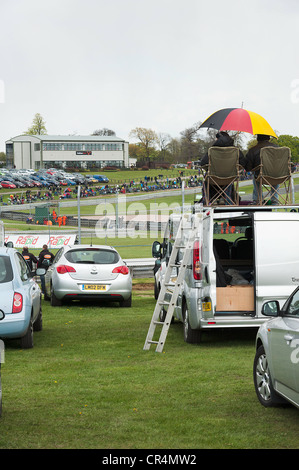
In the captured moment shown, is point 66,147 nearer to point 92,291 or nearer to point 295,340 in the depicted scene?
point 92,291

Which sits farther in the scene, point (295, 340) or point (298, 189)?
point (298, 189)

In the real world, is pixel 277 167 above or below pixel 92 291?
above

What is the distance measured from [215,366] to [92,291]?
6940 millimetres

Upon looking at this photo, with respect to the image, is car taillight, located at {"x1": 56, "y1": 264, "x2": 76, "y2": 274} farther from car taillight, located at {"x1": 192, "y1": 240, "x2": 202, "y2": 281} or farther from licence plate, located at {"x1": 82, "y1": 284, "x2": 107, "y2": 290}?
car taillight, located at {"x1": 192, "y1": 240, "x2": 202, "y2": 281}

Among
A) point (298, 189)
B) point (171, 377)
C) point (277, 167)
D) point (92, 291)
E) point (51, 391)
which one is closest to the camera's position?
point (51, 391)

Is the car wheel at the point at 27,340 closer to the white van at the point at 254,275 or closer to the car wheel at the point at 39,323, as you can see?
A: the car wheel at the point at 39,323

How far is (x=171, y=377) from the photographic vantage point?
897cm

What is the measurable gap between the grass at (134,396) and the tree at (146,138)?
478 ft

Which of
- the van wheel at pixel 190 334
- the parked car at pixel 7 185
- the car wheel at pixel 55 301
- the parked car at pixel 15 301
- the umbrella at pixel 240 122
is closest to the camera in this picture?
the parked car at pixel 15 301

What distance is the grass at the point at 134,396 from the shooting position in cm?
618

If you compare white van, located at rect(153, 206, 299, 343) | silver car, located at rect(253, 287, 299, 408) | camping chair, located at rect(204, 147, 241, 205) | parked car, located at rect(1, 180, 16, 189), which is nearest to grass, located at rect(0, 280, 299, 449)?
silver car, located at rect(253, 287, 299, 408)

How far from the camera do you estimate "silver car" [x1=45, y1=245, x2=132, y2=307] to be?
16234 millimetres

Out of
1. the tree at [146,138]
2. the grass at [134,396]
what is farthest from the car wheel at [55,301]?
the tree at [146,138]

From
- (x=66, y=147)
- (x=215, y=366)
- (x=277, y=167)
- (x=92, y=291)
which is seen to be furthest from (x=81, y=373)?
(x=66, y=147)
